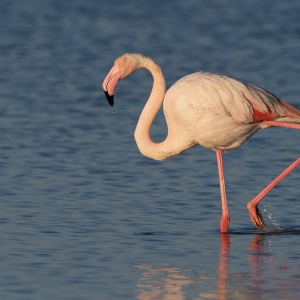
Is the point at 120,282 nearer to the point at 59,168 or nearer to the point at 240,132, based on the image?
the point at 240,132

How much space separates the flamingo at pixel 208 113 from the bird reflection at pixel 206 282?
1.16m

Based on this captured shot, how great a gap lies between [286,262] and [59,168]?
142 inches

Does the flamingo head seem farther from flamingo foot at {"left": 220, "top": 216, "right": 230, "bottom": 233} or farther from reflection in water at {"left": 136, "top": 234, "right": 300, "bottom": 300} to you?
reflection in water at {"left": 136, "top": 234, "right": 300, "bottom": 300}

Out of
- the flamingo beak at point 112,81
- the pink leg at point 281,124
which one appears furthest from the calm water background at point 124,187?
the flamingo beak at point 112,81

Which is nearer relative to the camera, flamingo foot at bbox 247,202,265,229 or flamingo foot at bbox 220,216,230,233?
flamingo foot at bbox 220,216,230,233

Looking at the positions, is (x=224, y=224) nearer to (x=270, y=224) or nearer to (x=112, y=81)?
(x=270, y=224)

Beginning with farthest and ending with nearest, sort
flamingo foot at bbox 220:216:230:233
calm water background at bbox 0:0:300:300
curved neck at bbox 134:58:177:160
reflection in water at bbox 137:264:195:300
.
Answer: curved neck at bbox 134:58:177:160 → flamingo foot at bbox 220:216:230:233 → calm water background at bbox 0:0:300:300 → reflection in water at bbox 137:264:195:300

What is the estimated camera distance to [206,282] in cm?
670

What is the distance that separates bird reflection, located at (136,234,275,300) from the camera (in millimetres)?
6426

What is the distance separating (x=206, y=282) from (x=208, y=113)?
203cm

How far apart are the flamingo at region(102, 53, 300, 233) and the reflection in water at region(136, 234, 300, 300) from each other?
3.89ft

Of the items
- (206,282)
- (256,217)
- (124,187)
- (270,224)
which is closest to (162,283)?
(206,282)

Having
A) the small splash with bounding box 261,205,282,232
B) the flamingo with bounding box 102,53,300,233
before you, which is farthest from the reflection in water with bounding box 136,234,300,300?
the flamingo with bounding box 102,53,300,233

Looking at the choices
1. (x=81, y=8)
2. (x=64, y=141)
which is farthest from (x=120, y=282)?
(x=81, y=8)
